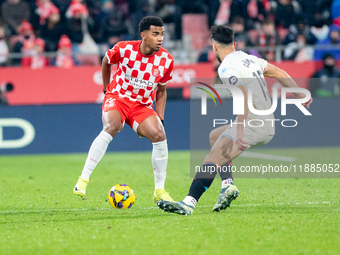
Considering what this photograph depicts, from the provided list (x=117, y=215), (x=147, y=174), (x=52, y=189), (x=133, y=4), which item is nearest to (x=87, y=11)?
(x=133, y=4)

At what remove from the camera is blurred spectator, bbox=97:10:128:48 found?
1512cm

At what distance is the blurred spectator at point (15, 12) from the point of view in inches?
592

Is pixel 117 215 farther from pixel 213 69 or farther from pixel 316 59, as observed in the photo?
pixel 316 59

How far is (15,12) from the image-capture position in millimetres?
15125

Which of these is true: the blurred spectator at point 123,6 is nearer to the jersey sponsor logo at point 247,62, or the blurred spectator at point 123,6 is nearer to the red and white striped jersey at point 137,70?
the red and white striped jersey at point 137,70

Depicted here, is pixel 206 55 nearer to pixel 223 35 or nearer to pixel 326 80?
pixel 326 80

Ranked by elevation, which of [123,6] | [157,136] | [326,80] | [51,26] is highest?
[123,6]

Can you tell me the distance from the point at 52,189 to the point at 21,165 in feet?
12.2

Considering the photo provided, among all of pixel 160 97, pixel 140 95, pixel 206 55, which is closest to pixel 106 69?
pixel 140 95

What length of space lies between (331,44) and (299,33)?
1141mm

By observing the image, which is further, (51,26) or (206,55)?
(51,26)

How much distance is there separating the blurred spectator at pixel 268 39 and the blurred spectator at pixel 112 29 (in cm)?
384

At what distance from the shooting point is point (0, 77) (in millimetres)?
13352

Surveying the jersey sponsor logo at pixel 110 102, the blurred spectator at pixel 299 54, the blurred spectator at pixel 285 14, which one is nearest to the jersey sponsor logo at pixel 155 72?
the jersey sponsor logo at pixel 110 102
